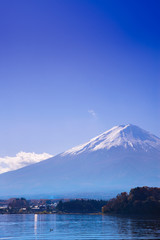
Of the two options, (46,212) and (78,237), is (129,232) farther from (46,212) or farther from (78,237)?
(46,212)

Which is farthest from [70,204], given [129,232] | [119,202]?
[129,232]

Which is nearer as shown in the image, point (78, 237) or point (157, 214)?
point (78, 237)

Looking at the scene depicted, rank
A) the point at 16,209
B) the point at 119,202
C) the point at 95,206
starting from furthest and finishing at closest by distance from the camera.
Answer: the point at 16,209
the point at 95,206
the point at 119,202

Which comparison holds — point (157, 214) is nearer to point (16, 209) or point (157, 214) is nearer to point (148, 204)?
point (148, 204)

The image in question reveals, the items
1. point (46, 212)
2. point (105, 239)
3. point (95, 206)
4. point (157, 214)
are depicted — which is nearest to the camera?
point (105, 239)

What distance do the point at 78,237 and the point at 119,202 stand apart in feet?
122

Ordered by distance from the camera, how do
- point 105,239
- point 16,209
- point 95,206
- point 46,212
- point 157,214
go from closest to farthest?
point 105,239, point 157,214, point 95,206, point 46,212, point 16,209

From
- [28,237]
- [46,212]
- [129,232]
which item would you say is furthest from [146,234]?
[46,212]

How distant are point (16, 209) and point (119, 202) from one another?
4341 cm

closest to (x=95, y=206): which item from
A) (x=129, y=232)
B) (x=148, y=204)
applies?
(x=148, y=204)

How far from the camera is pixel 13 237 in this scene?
134ft

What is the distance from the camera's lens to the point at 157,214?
68.4m

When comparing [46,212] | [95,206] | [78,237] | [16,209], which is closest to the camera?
[78,237]

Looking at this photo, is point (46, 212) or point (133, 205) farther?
point (46, 212)
